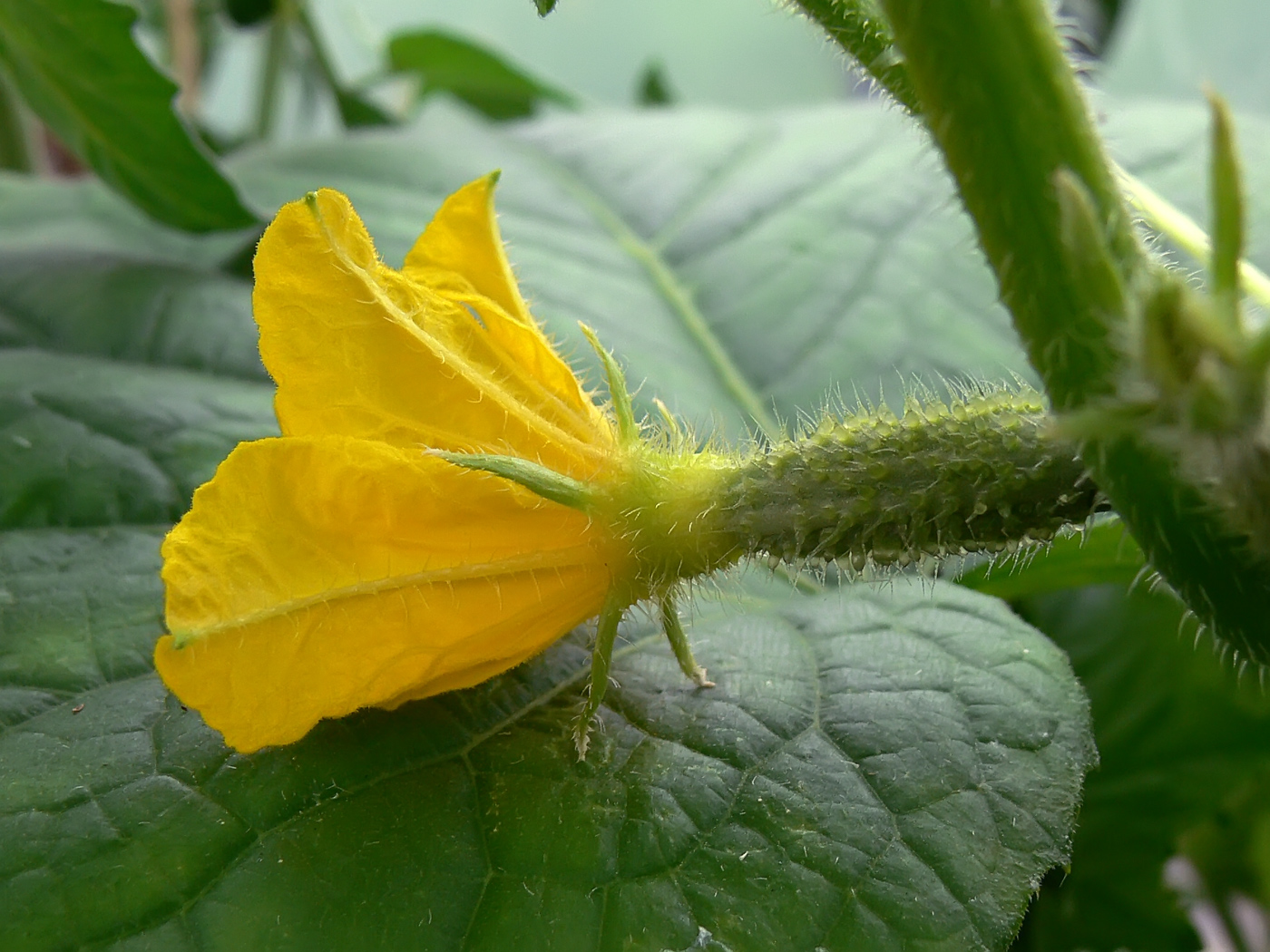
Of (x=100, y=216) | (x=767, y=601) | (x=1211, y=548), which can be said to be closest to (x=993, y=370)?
(x=767, y=601)

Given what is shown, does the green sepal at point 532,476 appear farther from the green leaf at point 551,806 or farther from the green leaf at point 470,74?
the green leaf at point 470,74

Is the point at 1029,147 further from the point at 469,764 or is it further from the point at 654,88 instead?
the point at 654,88

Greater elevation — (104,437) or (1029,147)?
(1029,147)

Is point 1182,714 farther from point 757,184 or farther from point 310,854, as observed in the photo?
point 310,854

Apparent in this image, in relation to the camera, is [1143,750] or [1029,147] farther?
[1143,750]

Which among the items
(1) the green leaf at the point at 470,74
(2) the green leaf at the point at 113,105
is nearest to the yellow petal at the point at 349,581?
(2) the green leaf at the point at 113,105

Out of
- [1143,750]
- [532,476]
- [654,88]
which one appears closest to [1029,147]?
[532,476]
